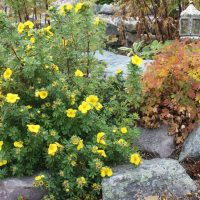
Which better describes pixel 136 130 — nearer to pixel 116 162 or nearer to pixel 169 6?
pixel 116 162

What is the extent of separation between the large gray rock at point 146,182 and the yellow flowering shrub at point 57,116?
0.11 meters

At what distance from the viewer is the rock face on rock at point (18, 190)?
428cm

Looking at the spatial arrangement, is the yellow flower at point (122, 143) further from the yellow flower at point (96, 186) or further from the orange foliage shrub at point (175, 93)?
the orange foliage shrub at point (175, 93)

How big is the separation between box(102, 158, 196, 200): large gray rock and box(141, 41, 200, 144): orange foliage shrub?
689 millimetres

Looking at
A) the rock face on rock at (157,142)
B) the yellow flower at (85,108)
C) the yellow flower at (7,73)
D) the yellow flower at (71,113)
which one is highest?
the yellow flower at (7,73)

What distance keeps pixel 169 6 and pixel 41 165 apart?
15.0 feet

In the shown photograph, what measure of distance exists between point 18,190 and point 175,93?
1933 millimetres

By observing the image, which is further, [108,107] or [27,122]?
[108,107]

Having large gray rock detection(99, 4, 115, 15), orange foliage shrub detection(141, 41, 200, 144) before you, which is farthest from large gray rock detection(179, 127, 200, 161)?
large gray rock detection(99, 4, 115, 15)

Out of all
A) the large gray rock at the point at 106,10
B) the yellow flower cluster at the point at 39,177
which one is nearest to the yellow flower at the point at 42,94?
the yellow flower cluster at the point at 39,177

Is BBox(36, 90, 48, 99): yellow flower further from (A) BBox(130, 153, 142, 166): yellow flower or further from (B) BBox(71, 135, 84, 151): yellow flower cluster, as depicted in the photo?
(A) BBox(130, 153, 142, 166): yellow flower

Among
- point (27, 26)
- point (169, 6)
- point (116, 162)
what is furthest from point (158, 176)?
point (169, 6)

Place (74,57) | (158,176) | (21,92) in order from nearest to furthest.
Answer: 1. (158,176)
2. (21,92)
3. (74,57)

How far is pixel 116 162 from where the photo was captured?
4570 mm
